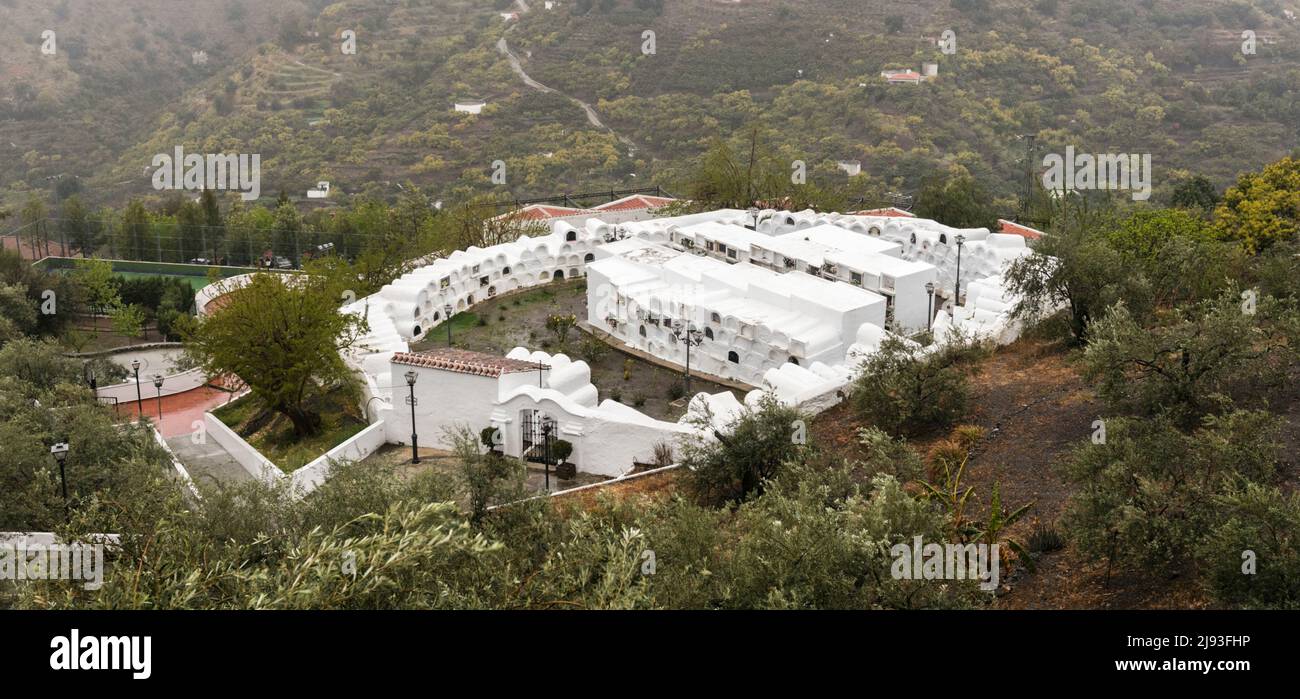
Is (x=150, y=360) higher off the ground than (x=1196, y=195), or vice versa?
(x=1196, y=195)

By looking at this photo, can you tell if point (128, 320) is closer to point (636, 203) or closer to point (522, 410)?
point (522, 410)

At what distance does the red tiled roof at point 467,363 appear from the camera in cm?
2692

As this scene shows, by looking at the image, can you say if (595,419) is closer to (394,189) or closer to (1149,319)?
(1149,319)

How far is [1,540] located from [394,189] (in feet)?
188

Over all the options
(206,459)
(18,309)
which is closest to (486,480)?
(206,459)

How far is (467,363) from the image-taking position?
27.4 metres

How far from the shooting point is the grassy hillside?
67938 millimetres

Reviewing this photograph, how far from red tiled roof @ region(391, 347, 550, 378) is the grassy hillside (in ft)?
121

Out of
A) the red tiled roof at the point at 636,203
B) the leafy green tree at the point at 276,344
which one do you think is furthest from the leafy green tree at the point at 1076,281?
the red tiled roof at the point at 636,203

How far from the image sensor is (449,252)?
44.4 metres

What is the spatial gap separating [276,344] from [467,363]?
4468 millimetres

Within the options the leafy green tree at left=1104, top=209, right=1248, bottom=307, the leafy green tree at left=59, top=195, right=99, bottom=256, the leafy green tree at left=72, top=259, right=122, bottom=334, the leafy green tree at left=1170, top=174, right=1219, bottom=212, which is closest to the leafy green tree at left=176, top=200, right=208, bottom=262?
the leafy green tree at left=59, top=195, right=99, bottom=256
